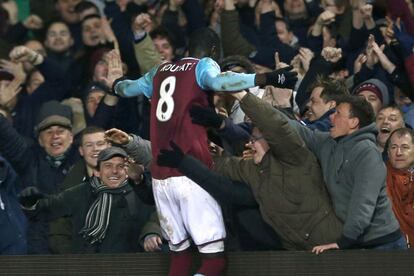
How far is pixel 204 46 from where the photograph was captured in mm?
10492

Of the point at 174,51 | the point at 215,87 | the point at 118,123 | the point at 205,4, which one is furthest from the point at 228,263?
the point at 205,4

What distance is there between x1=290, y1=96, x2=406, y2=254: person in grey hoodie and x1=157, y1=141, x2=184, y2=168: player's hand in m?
0.84

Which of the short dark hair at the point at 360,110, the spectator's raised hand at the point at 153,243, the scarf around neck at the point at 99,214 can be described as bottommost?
the spectator's raised hand at the point at 153,243

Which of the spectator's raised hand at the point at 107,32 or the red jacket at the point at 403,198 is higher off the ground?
the spectator's raised hand at the point at 107,32

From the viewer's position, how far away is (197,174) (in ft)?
32.6

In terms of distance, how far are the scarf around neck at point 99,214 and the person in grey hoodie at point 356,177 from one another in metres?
1.73

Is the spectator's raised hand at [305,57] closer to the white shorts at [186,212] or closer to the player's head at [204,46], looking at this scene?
the player's head at [204,46]

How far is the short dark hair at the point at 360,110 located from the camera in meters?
10.1

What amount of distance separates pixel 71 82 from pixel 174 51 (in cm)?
121

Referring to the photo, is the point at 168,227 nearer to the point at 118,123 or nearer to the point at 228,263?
the point at 228,263

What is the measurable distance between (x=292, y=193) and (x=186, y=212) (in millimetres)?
717

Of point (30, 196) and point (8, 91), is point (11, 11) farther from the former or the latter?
point (30, 196)

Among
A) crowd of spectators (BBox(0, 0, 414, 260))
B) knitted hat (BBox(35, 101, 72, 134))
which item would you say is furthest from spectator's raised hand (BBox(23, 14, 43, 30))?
knitted hat (BBox(35, 101, 72, 134))

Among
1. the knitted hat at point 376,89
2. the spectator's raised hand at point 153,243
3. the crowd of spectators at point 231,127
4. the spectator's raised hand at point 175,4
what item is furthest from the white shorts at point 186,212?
the spectator's raised hand at point 175,4
